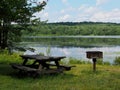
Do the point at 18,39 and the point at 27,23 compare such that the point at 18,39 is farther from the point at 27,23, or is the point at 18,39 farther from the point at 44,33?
the point at 44,33

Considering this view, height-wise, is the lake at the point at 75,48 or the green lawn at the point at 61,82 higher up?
the green lawn at the point at 61,82

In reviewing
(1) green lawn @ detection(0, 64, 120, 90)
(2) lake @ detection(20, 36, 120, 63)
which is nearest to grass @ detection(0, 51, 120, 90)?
(1) green lawn @ detection(0, 64, 120, 90)

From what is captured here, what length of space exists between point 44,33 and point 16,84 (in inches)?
4805

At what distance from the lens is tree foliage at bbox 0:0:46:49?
14.6m

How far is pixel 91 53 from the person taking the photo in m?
15.1

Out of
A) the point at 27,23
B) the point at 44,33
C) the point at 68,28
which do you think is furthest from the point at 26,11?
the point at 68,28

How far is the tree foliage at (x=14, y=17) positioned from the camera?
1464 centimetres

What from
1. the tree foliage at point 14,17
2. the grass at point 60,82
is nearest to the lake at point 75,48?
the tree foliage at point 14,17

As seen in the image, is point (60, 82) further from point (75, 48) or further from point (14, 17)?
point (75, 48)

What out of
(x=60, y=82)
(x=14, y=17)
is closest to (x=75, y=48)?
(x=14, y=17)

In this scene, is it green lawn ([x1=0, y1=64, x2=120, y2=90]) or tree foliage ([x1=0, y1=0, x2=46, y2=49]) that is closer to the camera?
green lawn ([x1=0, y1=64, x2=120, y2=90])

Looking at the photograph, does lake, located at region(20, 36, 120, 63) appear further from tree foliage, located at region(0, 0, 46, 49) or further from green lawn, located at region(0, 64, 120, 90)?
green lawn, located at region(0, 64, 120, 90)

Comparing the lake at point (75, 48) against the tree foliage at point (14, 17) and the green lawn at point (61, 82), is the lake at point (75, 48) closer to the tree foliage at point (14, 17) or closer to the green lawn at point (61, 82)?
the tree foliage at point (14, 17)

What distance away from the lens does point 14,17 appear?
15125mm
